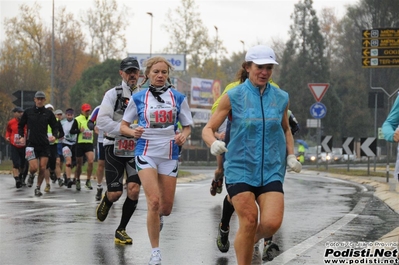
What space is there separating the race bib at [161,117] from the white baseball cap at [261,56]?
1808 mm

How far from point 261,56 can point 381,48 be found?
2190 cm

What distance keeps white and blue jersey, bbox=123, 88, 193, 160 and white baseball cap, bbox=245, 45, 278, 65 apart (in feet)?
5.96

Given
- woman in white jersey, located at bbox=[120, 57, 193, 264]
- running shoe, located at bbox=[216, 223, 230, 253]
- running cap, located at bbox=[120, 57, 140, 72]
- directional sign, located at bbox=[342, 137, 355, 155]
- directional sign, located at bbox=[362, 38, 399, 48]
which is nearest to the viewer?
woman in white jersey, located at bbox=[120, 57, 193, 264]

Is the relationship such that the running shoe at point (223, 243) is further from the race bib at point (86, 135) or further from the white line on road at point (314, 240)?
the race bib at point (86, 135)

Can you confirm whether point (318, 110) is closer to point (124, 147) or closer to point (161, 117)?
point (124, 147)

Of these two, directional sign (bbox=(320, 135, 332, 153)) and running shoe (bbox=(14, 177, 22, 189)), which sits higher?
directional sign (bbox=(320, 135, 332, 153))

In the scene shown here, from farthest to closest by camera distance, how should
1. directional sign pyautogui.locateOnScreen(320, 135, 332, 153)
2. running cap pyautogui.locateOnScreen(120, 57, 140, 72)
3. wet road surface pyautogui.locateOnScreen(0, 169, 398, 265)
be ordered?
1. directional sign pyautogui.locateOnScreen(320, 135, 332, 153)
2. running cap pyautogui.locateOnScreen(120, 57, 140, 72)
3. wet road surface pyautogui.locateOnScreen(0, 169, 398, 265)

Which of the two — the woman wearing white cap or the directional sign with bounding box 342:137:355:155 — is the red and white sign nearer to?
the directional sign with bounding box 342:137:355:155

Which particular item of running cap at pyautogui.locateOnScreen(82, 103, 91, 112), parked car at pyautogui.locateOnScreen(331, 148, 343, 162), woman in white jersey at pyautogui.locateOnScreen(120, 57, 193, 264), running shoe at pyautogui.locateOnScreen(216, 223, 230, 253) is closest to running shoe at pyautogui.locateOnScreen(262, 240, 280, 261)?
→ running shoe at pyautogui.locateOnScreen(216, 223, 230, 253)

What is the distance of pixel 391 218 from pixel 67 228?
4.81m

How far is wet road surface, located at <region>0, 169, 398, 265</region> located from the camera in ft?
27.3

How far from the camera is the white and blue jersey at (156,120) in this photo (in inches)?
326

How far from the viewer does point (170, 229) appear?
1074 cm

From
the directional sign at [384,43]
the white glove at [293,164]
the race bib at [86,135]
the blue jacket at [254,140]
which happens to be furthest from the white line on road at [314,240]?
the directional sign at [384,43]
